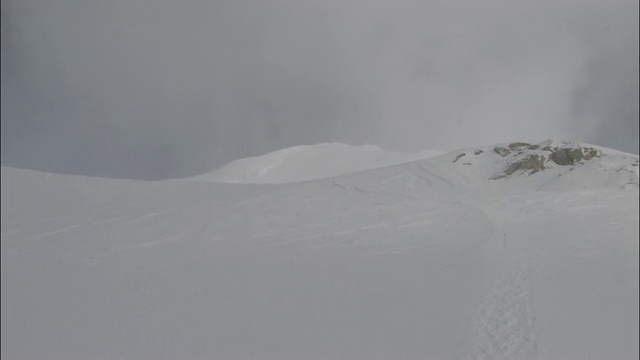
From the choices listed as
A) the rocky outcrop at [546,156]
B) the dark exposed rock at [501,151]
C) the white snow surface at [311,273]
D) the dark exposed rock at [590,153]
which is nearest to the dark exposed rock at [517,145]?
the dark exposed rock at [501,151]

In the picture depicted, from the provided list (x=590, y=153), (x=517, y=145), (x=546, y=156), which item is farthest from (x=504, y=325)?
(x=517, y=145)

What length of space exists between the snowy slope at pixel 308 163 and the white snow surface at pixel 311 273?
35626 mm

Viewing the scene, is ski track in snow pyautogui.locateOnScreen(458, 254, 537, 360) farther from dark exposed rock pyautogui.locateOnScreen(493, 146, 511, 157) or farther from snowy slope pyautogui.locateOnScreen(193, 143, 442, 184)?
snowy slope pyautogui.locateOnScreen(193, 143, 442, 184)

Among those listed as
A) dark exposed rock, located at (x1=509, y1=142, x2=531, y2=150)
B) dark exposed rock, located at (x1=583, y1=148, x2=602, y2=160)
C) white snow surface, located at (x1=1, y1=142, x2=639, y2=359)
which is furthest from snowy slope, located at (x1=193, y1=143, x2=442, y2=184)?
white snow surface, located at (x1=1, y1=142, x2=639, y2=359)

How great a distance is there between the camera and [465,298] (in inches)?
335

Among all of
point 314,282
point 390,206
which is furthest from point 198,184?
point 314,282

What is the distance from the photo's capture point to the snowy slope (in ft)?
186

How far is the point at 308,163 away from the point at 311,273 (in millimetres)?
50276

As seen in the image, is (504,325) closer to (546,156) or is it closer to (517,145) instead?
(546,156)

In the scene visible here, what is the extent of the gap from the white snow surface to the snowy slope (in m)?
35.6

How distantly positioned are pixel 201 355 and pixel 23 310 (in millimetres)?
3427

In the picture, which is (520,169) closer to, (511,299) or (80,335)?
Result: (511,299)

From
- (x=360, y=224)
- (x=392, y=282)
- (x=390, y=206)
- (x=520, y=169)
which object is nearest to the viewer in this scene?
(x=392, y=282)

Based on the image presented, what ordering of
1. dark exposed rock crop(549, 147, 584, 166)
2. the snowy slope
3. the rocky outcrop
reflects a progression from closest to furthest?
dark exposed rock crop(549, 147, 584, 166) < the rocky outcrop < the snowy slope
